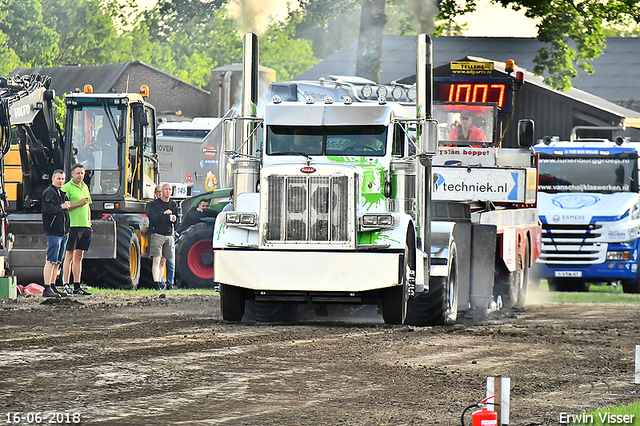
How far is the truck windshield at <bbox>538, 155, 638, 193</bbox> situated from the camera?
76.8ft

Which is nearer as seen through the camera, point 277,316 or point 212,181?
point 277,316

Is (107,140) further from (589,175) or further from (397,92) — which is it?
(589,175)

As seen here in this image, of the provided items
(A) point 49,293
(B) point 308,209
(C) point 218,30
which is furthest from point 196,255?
(C) point 218,30

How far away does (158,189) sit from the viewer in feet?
70.2

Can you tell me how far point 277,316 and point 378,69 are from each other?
1390 centimetres

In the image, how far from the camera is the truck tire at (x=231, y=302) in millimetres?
13922

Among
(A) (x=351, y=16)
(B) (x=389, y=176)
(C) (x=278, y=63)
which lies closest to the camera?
(B) (x=389, y=176)

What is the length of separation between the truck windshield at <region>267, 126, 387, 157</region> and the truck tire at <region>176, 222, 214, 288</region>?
24.4 feet

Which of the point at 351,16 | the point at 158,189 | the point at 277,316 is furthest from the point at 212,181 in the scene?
the point at 277,316

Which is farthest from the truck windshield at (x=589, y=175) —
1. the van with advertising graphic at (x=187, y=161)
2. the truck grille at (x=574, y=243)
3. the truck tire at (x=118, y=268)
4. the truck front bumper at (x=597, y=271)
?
the van with advertising graphic at (x=187, y=161)

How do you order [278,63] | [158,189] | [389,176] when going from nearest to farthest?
[389,176] → [158,189] → [278,63]

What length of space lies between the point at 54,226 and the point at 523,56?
39.9 meters

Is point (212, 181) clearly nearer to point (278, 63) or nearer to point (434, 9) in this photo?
point (434, 9)

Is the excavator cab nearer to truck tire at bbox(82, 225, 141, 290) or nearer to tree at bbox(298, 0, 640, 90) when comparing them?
truck tire at bbox(82, 225, 141, 290)
